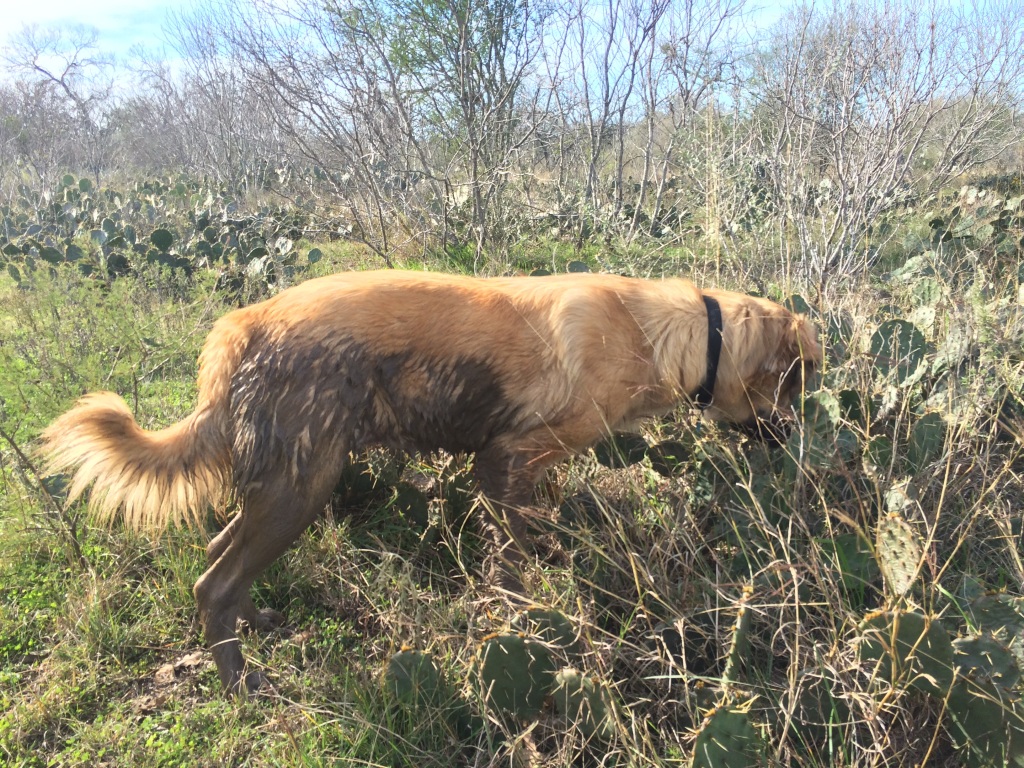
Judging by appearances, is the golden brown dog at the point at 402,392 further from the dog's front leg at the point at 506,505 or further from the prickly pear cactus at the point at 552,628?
the prickly pear cactus at the point at 552,628

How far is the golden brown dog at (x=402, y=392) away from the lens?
9.11 feet

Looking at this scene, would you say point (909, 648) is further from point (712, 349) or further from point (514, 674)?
point (712, 349)

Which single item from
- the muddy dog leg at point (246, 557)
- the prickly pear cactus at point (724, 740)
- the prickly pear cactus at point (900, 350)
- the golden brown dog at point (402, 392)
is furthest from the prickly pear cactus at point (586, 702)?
the prickly pear cactus at point (900, 350)

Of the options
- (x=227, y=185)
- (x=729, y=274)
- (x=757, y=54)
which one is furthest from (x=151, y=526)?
(x=227, y=185)

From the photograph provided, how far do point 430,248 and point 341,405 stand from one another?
5625 millimetres

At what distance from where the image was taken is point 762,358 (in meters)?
3.26

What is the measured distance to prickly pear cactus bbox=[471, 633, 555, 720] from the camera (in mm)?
2189

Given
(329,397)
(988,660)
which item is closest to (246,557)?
(329,397)

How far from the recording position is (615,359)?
3.09 m

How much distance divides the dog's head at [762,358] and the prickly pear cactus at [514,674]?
1619mm

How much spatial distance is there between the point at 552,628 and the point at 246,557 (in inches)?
54.5

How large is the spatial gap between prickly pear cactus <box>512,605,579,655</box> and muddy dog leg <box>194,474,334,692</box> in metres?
1.10

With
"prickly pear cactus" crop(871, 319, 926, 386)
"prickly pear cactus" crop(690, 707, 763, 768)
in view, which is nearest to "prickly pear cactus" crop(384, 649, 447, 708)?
"prickly pear cactus" crop(690, 707, 763, 768)

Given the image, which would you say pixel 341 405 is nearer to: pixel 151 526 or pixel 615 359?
pixel 151 526
